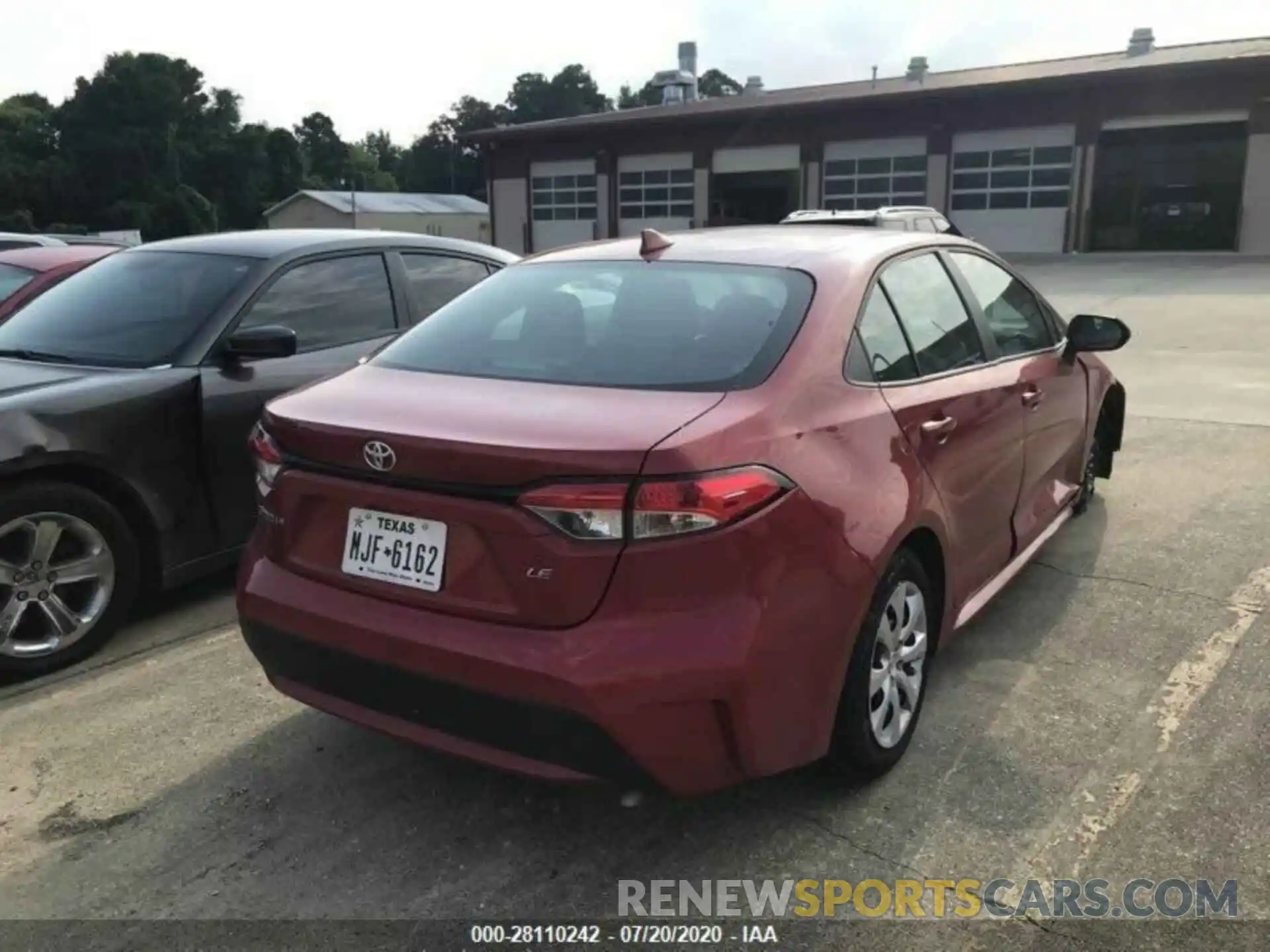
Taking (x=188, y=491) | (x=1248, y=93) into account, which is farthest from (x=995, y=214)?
(x=188, y=491)

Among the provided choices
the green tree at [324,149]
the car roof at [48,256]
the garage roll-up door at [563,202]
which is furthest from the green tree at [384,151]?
the car roof at [48,256]

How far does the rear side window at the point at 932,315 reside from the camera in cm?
332

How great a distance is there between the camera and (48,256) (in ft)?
25.7

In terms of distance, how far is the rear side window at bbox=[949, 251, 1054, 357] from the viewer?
3930 mm

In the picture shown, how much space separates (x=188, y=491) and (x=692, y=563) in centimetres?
276

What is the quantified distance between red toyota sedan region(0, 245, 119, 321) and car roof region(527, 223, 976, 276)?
4703 mm

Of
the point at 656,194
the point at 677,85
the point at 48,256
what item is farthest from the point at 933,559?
the point at 677,85

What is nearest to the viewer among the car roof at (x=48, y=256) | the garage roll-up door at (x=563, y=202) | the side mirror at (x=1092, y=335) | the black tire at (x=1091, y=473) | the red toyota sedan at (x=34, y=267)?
the side mirror at (x=1092, y=335)

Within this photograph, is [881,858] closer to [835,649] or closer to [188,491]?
[835,649]

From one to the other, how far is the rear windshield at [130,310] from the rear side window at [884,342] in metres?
2.92

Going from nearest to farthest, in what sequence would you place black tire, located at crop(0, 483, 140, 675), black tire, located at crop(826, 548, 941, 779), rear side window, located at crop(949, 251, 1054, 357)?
black tire, located at crop(826, 548, 941, 779), black tire, located at crop(0, 483, 140, 675), rear side window, located at crop(949, 251, 1054, 357)

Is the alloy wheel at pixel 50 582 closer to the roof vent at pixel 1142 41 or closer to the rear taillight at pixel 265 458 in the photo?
the rear taillight at pixel 265 458

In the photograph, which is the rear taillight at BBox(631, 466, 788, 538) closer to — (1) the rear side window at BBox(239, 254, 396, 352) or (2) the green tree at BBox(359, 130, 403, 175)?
(1) the rear side window at BBox(239, 254, 396, 352)

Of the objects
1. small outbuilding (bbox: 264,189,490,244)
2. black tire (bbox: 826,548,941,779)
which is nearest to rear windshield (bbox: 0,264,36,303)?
black tire (bbox: 826,548,941,779)
